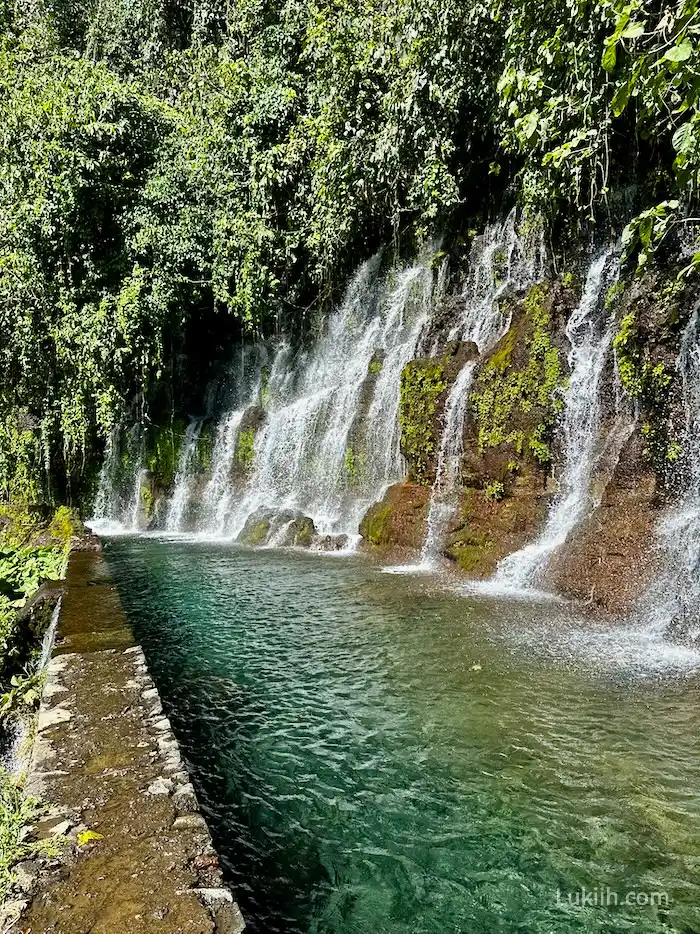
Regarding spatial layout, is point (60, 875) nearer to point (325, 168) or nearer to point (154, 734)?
point (154, 734)

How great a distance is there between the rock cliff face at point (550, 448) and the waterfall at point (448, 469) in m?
0.16

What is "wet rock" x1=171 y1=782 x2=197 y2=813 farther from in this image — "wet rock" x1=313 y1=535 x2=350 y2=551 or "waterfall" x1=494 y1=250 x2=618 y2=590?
"wet rock" x1=313 y1=535 x2=350 y2=551

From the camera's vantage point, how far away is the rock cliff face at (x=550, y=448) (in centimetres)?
788

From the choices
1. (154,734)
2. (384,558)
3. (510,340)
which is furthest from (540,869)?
(510,340)

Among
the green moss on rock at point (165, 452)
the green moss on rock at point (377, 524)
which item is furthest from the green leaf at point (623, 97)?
the green moss on rock at point (165, 452)

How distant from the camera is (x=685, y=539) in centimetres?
729

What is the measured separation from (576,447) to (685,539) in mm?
2265

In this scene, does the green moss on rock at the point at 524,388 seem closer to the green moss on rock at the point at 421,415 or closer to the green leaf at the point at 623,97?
the green moss on rock at the point at 421,415

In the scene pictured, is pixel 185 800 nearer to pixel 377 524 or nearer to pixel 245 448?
pixel 377 524

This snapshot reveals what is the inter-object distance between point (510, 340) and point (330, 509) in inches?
201

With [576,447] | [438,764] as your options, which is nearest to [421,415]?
[576,447]

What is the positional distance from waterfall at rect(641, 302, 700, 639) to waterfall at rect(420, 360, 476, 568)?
3524mm

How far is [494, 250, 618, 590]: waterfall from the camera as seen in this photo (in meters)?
8.80

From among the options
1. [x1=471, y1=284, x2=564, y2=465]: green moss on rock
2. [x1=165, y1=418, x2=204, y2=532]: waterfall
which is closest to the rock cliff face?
[x1=471, y1=284, x2=564, y2=465]: green moss on rock
